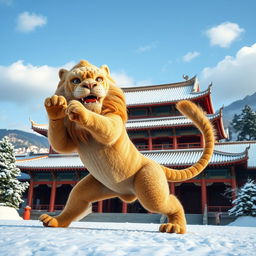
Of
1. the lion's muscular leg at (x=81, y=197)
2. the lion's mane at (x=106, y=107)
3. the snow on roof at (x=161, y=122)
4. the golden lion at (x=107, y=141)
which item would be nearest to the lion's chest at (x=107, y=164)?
the golden lion at (x=107, y=141)

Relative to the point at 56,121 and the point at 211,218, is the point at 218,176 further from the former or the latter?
the point at 56,121

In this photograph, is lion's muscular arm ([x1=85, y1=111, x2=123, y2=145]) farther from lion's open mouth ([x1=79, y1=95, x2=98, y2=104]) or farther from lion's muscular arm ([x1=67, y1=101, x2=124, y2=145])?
lion's open mouth ([x1=79, y1=95, x2=98, y2=104])

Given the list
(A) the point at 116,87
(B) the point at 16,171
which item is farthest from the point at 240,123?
(A) the point at 116,87

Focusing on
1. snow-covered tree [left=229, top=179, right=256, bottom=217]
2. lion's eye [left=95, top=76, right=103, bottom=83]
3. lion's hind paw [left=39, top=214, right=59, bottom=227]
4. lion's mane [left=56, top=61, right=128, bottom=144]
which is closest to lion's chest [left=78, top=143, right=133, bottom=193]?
lion's mane [left=56, top=61, right=128, bottom=144]

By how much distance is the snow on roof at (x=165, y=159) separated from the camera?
12474 mm

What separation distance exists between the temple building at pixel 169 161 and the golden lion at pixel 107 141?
1000cm

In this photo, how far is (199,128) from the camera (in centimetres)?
283

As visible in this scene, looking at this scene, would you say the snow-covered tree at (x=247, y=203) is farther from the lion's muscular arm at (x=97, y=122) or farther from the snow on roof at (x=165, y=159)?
the lion's muscular arm at (x=97, y=122)

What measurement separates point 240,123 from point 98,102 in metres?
36.1

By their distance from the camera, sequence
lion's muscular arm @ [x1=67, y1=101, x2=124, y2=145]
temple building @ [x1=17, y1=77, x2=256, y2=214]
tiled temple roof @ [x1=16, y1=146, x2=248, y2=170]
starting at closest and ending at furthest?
lion's muscular arm @ [x1=67, y1=101, x2=124, y2=145]
tiled temple roof @ [x1=16, y1=146, x2=248, y2=170]
temple building @ [x1=17, y1=77, x2=256, y2=214]

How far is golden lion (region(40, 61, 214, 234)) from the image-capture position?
7.22 feet

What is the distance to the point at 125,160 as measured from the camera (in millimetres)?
2414

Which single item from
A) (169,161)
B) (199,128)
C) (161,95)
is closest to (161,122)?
(169,161)

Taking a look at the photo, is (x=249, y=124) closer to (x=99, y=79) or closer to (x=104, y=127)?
(x=99, y=79)
